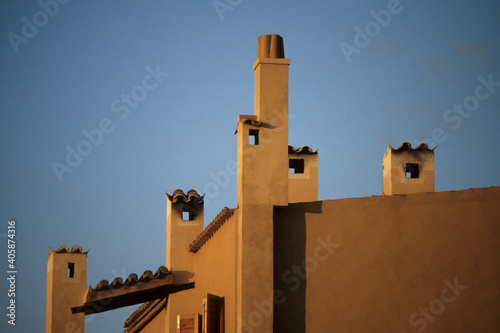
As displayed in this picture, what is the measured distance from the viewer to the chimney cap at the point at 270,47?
13.7 m

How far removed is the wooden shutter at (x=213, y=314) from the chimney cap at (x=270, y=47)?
4.58m

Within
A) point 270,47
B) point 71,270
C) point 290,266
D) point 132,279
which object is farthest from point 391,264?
point 71,270

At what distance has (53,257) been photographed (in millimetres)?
16656

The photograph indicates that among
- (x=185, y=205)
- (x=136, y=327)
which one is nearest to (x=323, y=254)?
(x=185, y=205)

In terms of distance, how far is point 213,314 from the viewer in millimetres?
14078

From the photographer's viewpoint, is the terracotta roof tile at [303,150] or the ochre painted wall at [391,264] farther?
the terracotta roof tile at [303,150]

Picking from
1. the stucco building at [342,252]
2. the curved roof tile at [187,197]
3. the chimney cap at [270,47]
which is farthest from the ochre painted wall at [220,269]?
the chimney cap at [270,47]

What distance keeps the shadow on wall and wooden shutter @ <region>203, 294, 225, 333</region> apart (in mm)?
1487

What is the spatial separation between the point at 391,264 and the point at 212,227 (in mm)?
3737

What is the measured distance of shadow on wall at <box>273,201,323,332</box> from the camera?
1291 cm

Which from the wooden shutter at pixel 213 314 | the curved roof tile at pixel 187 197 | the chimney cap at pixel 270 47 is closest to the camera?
the chimney cap at pixel 270 47

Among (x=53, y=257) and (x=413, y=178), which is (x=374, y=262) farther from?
(x=53, y=257)

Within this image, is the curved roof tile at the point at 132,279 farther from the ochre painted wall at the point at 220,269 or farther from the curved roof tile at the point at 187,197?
the curved roof tile at the point at 187,197

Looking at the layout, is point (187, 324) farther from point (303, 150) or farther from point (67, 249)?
point (303, 150)
